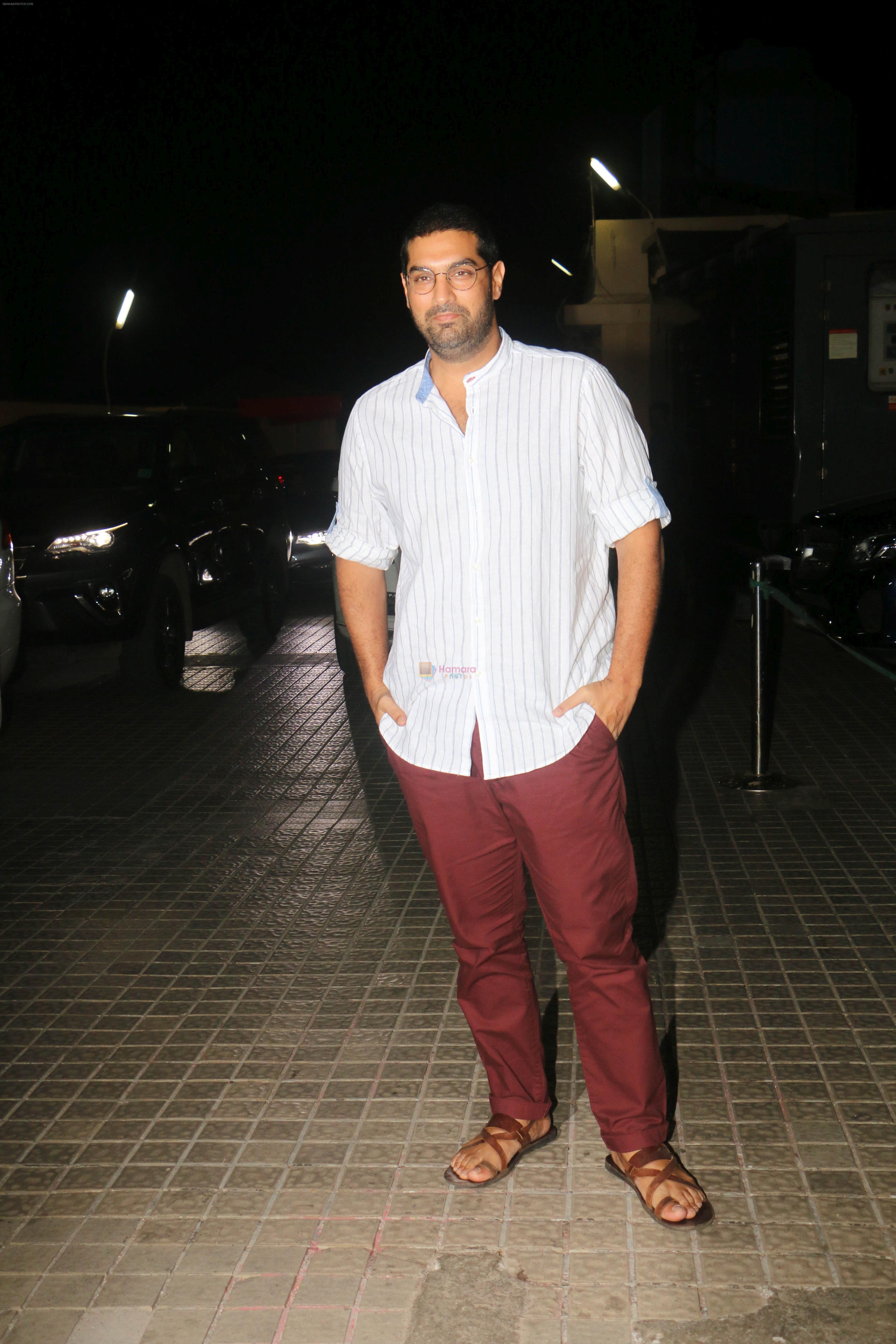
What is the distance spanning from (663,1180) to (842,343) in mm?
7700

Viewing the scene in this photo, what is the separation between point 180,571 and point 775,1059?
685 cm

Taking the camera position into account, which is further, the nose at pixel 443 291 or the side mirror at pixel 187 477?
the side mirror at pixel 187 477

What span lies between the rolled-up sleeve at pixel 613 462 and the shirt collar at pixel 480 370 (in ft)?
0.61

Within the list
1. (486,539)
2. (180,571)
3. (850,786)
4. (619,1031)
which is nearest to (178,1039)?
(619,1031)

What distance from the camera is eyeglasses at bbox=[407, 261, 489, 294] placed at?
292 centimetres

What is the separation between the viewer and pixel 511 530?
2908 mm

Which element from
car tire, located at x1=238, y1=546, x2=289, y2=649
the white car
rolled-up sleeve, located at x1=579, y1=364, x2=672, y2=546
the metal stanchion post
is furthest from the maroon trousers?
car tire, located at x1=238, y1=546, x2=289, y2=649

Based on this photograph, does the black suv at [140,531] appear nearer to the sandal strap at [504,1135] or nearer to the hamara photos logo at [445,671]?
the sandal strap at [504,1135]

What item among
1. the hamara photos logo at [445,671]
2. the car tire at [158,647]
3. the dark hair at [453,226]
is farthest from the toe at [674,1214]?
the car tire at [158,647]

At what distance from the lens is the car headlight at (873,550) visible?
899 cm

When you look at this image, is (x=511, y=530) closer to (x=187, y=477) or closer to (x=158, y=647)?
(x=158, y=647)

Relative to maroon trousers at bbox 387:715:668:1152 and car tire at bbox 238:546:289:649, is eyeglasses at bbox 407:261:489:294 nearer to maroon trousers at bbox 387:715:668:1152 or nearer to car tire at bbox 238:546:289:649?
maroon trousers at bbox 387:715:668:1152

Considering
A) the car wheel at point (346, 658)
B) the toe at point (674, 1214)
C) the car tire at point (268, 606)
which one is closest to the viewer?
the toe at point (674, 1214)

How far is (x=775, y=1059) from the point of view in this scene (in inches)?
154
